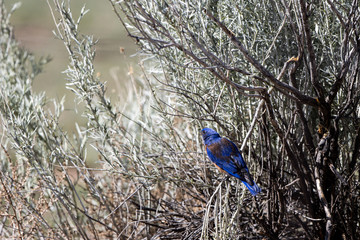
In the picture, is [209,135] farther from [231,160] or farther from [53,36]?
[53,36]

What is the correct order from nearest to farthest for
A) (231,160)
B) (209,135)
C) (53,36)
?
(231,160) < (209,135) < (53,36)

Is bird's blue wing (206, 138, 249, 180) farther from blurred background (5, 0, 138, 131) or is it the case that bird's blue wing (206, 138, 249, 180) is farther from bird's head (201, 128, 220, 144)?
blurred background (5, 0, 138, 131)

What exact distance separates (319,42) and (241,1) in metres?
0.56

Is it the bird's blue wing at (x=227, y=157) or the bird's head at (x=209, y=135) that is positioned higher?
the bird's head at (x=209, y=135)

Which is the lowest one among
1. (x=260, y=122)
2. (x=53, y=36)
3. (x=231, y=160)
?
(x=231, y=160)

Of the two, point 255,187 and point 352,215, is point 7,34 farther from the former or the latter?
point 352,215

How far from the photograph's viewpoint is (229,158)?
8.36ft

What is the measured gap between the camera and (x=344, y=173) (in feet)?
10.0

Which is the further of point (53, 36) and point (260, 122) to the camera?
point (53, 36)

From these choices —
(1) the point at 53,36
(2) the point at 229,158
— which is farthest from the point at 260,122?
(1) the point at 53,36

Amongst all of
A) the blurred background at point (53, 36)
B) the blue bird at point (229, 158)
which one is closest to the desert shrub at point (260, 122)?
the blue bird at point (229, 158)

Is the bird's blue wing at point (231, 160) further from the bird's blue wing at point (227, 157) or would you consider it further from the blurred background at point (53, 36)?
the blurred background at point (53, 36)

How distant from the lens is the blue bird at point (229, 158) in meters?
2.46

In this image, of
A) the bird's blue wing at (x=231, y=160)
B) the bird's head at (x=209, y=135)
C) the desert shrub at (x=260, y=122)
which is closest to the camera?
the bird's blue wing at (x=231, y=160)
